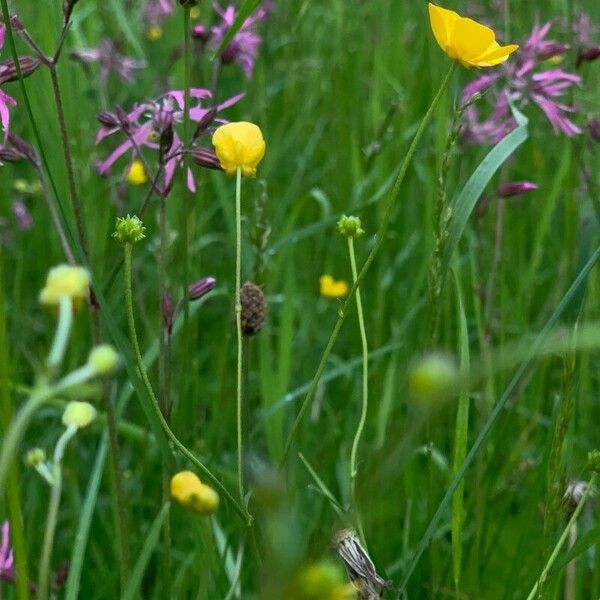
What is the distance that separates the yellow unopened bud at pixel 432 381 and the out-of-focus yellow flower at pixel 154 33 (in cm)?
264

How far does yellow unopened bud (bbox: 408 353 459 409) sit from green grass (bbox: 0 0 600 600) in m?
0.02

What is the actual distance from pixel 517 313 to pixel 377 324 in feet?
0.93

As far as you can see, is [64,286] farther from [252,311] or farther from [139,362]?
[252,311]

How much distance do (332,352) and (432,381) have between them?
1.61m

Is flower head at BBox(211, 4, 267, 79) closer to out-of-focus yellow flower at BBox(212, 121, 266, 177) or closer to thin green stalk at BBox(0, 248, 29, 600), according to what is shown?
out-of-focus yellow flower at BBox(212, 121, 266, 177)

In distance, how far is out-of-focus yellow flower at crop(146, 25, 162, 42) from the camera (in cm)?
286

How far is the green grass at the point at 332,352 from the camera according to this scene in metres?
0.84

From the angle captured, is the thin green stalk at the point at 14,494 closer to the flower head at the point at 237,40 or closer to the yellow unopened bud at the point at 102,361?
the yellow unopened bud at the point at 102,361

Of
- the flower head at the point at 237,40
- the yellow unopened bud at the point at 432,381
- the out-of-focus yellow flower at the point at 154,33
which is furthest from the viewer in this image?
the out-of-focus yellow flower at the point at 154,33

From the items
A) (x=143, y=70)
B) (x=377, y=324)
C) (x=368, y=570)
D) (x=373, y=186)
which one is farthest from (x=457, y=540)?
(x=143, y=70)

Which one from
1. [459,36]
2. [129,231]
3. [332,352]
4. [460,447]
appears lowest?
[332,352]

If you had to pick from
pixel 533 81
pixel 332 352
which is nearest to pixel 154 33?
pixel 332 352

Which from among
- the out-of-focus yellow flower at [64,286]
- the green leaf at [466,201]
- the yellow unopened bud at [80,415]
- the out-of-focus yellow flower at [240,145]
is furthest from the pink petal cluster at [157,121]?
the out-of-focus yellow flower at [64,286]

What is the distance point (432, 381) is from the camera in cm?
33
